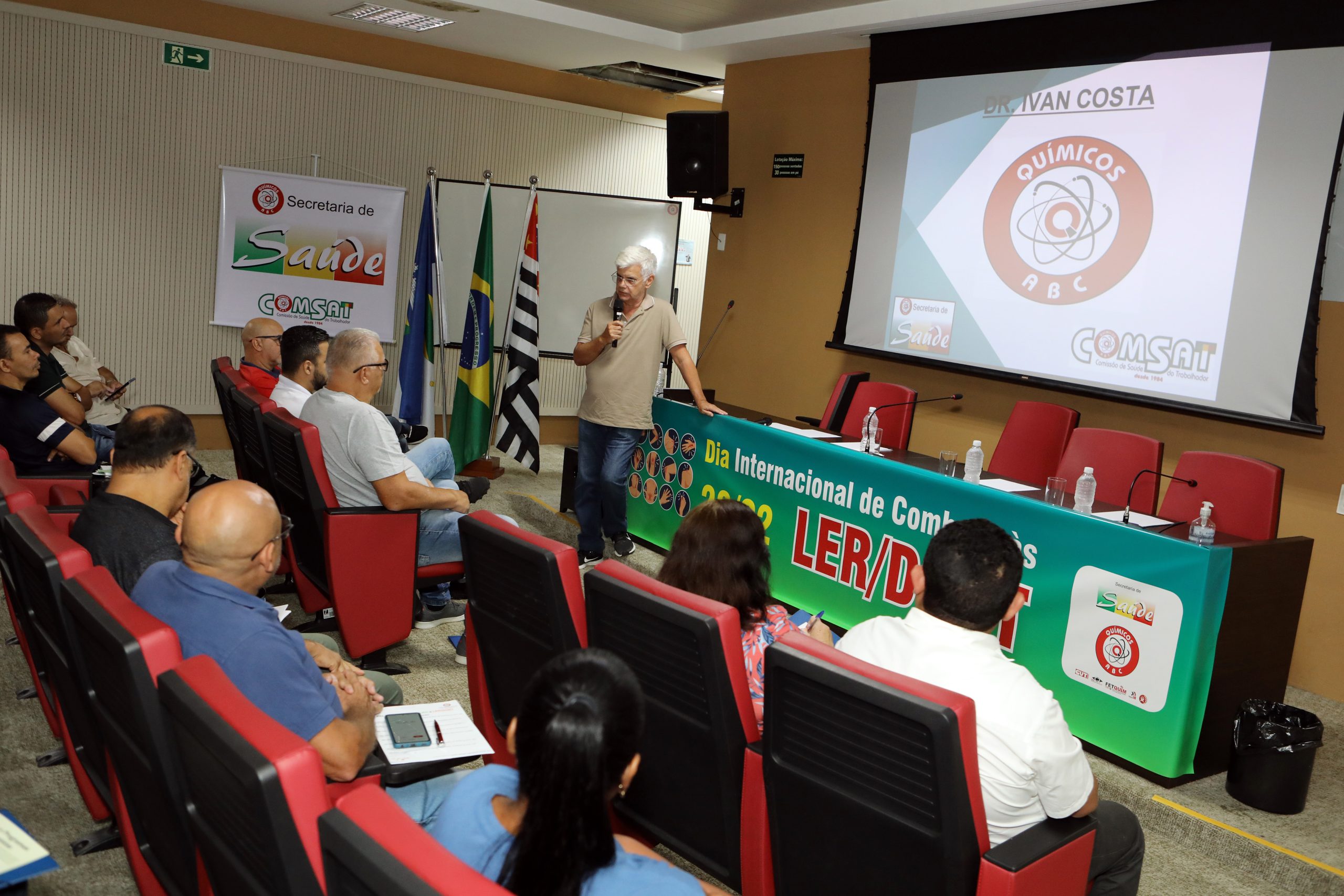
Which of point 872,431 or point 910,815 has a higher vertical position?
point 872,431

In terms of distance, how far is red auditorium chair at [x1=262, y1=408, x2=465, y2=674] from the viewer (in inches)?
137

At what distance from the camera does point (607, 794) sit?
47.3 inches

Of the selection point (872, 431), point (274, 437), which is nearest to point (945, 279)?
point (872, 431)

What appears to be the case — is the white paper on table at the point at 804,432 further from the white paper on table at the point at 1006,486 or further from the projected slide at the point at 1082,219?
the projected slide at the point at 1082,219

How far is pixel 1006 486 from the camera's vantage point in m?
3.97

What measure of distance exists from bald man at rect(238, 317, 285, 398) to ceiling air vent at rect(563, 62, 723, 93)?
3.58 metres

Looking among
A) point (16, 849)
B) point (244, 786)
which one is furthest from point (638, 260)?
point (16, 849)

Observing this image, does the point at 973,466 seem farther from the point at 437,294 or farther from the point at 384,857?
the point at 437,294

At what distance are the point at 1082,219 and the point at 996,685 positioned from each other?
3731 mm

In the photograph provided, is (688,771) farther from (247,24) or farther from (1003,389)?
(247,24)

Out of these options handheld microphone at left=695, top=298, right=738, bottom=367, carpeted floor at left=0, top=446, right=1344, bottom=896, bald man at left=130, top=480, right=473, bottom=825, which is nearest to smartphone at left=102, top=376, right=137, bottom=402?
carpeted floor at left=0, top=446, right=1344, bottom=896

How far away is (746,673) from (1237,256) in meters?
3.56

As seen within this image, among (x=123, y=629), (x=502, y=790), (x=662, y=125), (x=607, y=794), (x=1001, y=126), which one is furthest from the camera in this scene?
(x=662, y=125)

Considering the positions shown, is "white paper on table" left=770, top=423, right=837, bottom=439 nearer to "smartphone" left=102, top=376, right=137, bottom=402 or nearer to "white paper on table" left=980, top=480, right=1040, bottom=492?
"white paper on table" left=980, top=480, right=1040, bottom=492
